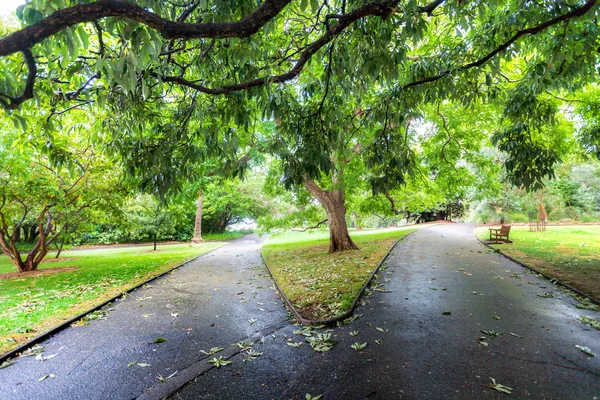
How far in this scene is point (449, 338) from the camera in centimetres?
436

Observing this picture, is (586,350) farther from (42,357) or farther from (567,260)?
(567,260)

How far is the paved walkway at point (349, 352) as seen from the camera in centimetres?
328

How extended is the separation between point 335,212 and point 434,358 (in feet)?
30.8

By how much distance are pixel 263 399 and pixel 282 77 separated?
12.3 ft

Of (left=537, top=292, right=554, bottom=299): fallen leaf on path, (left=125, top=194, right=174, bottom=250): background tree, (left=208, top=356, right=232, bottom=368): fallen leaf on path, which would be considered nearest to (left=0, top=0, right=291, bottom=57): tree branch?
(left=208, top=356, right=232, bottom=368): fallen leaf on path

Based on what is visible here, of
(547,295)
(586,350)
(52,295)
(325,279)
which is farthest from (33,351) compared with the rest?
(547,295)

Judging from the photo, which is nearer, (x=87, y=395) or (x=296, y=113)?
(x=87, y=395)

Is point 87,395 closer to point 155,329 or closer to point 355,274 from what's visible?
point 155,329

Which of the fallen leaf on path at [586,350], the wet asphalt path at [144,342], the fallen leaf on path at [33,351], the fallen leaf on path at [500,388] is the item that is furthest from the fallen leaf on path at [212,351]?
the fallen leaf on path at [586,350]

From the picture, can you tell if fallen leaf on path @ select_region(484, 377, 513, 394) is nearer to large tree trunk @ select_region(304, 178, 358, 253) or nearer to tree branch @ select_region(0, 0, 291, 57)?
Result: tree branch @ select_region(0, 0, 291, 57)

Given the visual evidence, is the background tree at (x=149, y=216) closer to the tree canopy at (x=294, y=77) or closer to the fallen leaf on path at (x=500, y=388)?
the tree canopy at (x=294, y=77)

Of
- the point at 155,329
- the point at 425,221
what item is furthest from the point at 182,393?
the point at 425,221

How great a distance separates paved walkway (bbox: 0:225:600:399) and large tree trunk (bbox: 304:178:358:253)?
20.1ft

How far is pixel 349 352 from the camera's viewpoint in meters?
4.01
